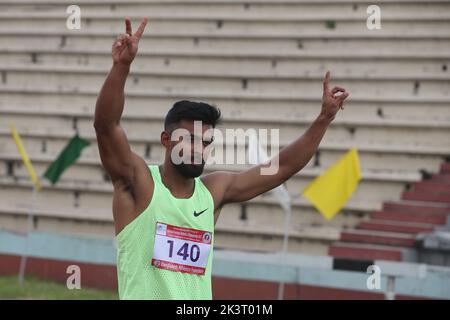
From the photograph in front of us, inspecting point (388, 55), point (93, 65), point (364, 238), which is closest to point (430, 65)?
point (388, 55)

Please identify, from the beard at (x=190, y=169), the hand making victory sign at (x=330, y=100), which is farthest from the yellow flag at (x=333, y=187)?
the beard at (x=190, y=169)

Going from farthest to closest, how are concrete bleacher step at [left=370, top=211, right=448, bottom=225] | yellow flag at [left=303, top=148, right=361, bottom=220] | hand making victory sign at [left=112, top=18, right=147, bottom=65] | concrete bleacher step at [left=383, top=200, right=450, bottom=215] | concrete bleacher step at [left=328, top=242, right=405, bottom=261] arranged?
concrete bleacher step at [left=383, top=200, right=450, bottom=215], concrete bleacher step at [left=370, top=211, right=448, bottom=225], concrete bleacher step at [left=328, top=242, right=405, bottom=261], yellow flag at [left=303, top=148, right=361, bottom=220], hand making victory sign at [left=112, top=18, right=147, bottom=65]

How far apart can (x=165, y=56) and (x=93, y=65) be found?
1133mm

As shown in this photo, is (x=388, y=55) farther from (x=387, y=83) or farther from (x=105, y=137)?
(x=105, y=137)

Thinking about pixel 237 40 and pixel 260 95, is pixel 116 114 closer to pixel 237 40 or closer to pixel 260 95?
pixel 260 95

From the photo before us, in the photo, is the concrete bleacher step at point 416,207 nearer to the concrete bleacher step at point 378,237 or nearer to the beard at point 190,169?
the concrete bleacher step at point 378,237

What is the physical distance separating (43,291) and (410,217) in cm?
432

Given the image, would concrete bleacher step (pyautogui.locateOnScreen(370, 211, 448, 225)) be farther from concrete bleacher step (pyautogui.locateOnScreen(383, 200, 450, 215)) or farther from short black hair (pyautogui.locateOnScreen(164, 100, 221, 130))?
short black hair (pyautogui.locateOnScreen(164, 100, 221, 130))

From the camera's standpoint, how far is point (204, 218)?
530 cm


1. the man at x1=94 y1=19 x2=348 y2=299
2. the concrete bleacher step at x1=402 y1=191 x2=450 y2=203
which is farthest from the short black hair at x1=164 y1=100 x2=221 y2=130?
the concrete bleacher step at x1=402 y1=191 x2=450 y2=203

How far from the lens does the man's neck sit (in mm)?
5266

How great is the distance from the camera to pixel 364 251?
1258 centimetres

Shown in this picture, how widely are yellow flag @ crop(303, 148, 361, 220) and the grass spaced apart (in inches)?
97.5

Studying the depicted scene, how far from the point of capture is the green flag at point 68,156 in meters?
13.5
